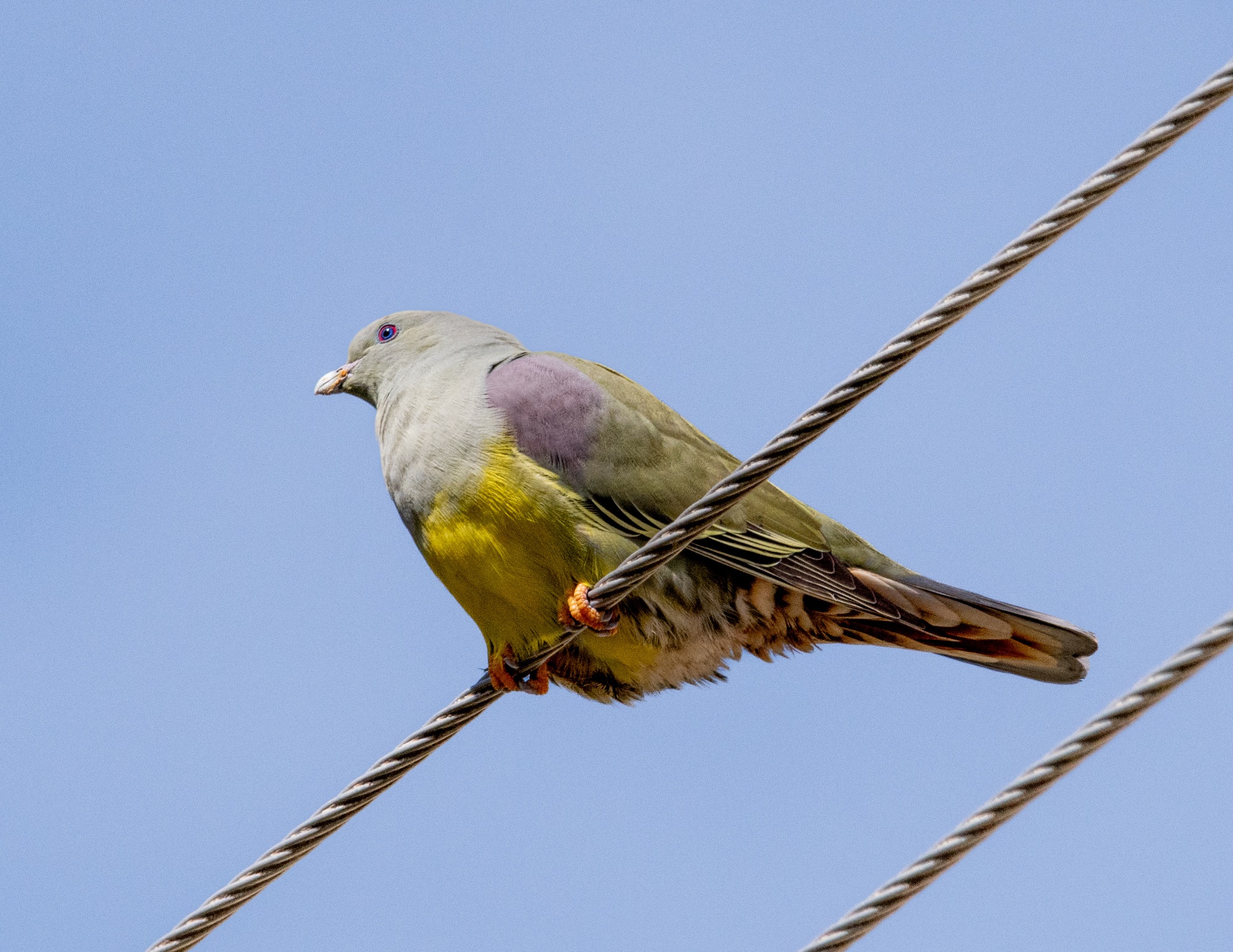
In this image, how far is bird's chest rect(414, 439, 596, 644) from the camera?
4.75 metres

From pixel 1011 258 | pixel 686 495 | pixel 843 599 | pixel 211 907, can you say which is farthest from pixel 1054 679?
pixel 211 907

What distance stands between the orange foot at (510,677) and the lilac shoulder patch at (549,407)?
25.5 inches

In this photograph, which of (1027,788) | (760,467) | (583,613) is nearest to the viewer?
(1027,788)

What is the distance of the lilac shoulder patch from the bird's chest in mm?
76

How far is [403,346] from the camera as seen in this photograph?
234 inches

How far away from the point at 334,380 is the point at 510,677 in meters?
1.87

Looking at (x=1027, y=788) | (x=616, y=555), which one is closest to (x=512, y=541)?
(x=616, y=555)

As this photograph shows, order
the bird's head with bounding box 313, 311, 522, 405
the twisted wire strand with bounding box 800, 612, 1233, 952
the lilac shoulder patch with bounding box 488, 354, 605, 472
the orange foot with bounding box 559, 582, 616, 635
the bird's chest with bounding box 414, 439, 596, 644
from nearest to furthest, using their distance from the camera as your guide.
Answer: the twisted wire strand with bounding box 800, 612, 1233, 952
the orange foot with bounding box 559, 582, 616, 635
the bird's chest with bounding box 414, 439, 596, 644
the lilac shoulder patch with bounding box 488, 354, 605, 472
the bird's head with bounding box 313, 311, 522, 405

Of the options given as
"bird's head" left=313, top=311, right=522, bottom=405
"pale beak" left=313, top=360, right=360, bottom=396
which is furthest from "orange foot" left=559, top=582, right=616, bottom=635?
"pale beak" left=313, top=360, right=360, bottom=396

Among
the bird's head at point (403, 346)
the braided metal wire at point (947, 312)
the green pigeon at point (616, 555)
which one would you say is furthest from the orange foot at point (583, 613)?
the bird's head at point (403, 346)

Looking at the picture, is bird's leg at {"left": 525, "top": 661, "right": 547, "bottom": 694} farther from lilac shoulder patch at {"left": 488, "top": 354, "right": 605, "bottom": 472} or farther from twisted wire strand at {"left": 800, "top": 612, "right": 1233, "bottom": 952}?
twisted wire strand at {"left": 800, "top": 612, "right": 1233, "bottom": 952}

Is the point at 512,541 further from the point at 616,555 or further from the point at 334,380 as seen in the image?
the point at 334,380

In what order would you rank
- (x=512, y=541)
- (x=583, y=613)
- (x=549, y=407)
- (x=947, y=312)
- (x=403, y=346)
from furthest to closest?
(x=403, y=346)
(x=549, y=407)
(x=512, y=541)
(x=583, y=613)
(x=947, y=312)

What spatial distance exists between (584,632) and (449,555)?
509 millimetres
